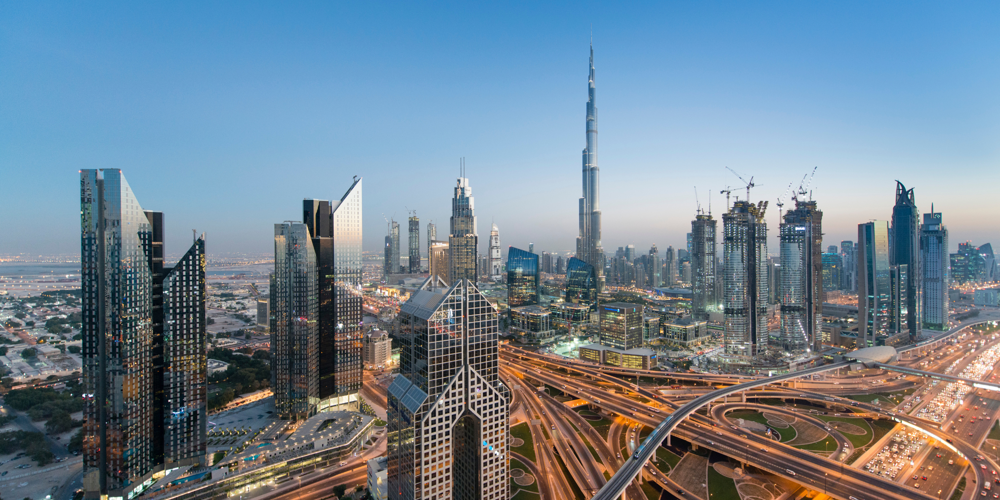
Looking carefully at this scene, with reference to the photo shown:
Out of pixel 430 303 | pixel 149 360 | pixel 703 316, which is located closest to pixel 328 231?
pixel 149 360

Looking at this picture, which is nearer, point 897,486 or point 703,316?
point 897,486

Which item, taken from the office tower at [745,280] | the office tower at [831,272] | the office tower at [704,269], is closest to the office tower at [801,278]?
the office tower at [745,280]

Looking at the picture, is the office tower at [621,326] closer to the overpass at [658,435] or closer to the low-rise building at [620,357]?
the low-rise building at [620,357]

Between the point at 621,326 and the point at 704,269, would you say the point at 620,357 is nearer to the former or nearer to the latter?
the point at 621,326

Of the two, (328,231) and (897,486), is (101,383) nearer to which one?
(328,231)


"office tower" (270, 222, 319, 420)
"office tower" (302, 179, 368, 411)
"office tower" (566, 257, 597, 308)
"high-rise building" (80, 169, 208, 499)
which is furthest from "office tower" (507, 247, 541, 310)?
"high-rise building" (80, 169, 208, 499)

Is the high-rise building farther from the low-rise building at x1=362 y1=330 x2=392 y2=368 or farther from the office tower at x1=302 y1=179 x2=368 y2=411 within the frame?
the low-rise building at x1=362 y1=330 x2=392 y2=368

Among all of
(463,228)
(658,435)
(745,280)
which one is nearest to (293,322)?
(658,435)
